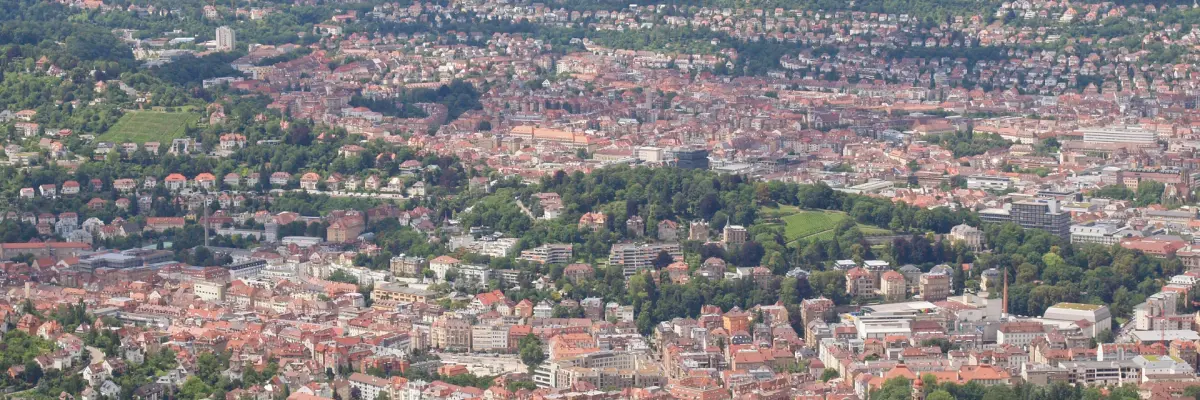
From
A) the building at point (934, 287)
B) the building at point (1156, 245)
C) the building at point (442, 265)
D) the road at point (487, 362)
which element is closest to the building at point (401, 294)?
the building at point (442, 265)

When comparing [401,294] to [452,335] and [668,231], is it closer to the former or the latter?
[452,335]

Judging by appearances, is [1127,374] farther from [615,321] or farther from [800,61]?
[800,61]

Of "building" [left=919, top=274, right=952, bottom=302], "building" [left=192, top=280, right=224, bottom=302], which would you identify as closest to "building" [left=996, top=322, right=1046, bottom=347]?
"building" [left=919, top=274, right=952, bottom=302]

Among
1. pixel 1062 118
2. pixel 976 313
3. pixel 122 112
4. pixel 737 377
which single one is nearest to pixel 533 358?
pixel 737 377

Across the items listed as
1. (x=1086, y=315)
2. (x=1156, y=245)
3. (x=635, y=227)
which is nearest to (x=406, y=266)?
(x=635, y=227)

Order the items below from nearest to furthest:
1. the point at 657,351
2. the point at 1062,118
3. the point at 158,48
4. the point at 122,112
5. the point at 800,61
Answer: the point at 657,351
the point at 122,112
the point at 1062,118
the point at 158,48
the point at 800,61

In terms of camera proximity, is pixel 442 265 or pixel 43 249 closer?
pixel 442 265
